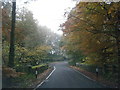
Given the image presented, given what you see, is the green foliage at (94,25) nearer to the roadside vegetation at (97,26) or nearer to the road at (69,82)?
the roadside vegetation at (97,26)

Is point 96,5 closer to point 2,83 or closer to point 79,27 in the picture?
point 79,27

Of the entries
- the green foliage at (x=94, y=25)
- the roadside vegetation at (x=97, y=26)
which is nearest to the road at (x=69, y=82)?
the roadside vegetation at (x=97, y=26)

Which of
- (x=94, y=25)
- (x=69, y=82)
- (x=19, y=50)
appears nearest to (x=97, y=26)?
(x=94, y=25)

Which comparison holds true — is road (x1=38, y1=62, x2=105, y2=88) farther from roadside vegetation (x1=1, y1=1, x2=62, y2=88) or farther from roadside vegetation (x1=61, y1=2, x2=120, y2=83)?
roadside vegetation (x1=61, y1=2, x2=120, y2=83)

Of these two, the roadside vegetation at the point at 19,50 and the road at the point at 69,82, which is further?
the road at the point at 69,82

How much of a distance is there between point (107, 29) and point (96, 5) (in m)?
3.46

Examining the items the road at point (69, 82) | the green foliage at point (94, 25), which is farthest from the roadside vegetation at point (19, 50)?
the green foliage at point (94, 25)

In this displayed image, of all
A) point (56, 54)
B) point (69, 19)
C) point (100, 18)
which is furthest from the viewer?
point (56, 54)

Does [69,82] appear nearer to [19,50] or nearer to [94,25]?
[94,25]

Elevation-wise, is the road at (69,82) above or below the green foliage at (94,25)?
below

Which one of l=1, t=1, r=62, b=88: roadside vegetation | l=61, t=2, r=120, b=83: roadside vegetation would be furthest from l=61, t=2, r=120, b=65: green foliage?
l=1, t=1, r=62, b=88: roadside vegetation

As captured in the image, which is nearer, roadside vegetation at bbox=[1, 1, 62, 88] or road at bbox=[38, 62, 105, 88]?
roadside vegetation at bbox=[1, 1, 62, 88]

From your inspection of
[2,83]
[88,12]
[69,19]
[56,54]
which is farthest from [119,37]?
[56,54]

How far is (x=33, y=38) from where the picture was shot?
102 feet
